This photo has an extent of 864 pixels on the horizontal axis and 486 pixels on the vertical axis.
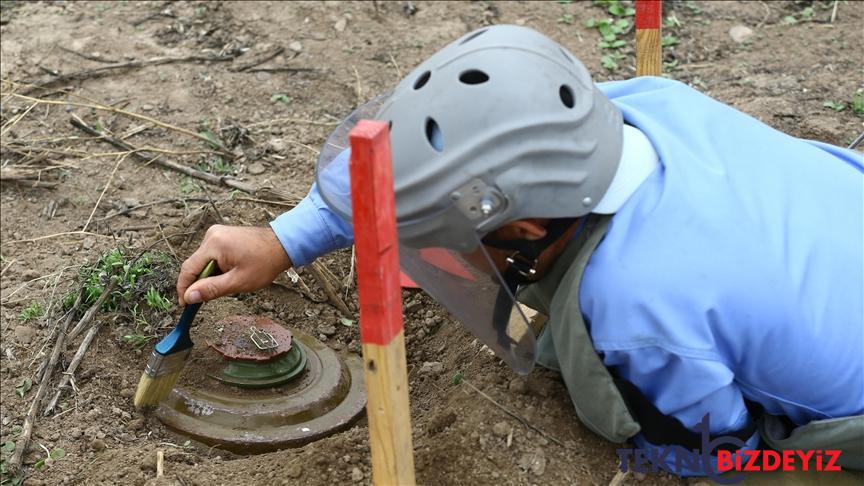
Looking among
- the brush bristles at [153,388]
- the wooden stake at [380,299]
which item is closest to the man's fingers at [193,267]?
the brush bristles at [153,388]

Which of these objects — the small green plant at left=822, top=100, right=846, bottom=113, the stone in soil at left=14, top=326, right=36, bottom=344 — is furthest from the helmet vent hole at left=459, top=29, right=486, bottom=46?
the small green plant at left=822, top=100, right=846, bottom=113

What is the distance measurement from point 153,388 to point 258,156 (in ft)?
4.60

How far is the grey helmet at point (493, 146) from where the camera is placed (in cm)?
187

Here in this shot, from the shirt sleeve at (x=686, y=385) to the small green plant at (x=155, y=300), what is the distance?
61.6 inches

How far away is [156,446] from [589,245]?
139cm

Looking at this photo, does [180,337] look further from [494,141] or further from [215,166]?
[215,166]

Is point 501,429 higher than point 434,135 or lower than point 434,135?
lower

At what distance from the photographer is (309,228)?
2.47 metres

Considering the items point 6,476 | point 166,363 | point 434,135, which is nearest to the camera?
A: point 434,135

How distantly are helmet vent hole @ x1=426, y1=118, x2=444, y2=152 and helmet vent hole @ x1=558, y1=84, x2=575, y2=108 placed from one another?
28 cm

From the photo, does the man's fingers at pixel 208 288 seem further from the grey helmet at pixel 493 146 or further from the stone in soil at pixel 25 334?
the stone in soil at pixel 25 334

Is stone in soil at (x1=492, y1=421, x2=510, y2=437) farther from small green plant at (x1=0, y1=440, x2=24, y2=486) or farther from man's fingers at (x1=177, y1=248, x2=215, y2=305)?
small green plant at (x1=0, y1=440, x2=24, y2=486)

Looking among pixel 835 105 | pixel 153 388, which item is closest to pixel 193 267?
pixel 153 388

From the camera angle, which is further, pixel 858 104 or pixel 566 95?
pixel 858 104
